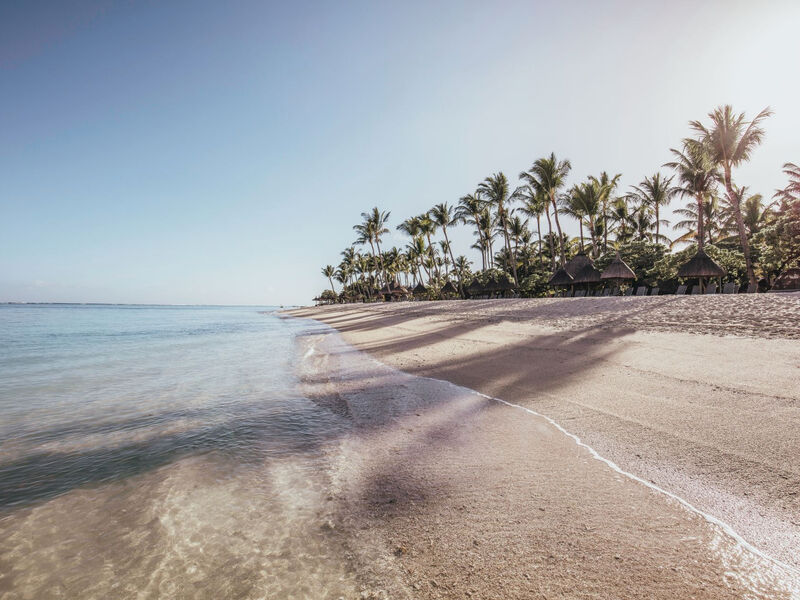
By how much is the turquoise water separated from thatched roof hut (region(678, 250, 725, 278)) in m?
24.3

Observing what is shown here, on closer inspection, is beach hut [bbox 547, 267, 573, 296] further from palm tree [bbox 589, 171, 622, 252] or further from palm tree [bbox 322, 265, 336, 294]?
palm tree [bbox 322, 265, 336, 294]

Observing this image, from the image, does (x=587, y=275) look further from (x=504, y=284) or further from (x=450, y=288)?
(x=450, y=288)

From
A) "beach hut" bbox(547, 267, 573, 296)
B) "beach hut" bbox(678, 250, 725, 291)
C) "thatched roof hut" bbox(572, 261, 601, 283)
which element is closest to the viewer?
"beach hut" bbox(678, 250, 725, 291)

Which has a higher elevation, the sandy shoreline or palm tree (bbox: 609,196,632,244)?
palm tree (bbox: 609,196,632,244)

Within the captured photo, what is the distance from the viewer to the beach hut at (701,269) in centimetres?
2055

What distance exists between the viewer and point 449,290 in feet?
159

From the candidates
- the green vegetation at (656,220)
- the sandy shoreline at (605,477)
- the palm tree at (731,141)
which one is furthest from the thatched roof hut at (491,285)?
the sandy shoreline at (605,477)

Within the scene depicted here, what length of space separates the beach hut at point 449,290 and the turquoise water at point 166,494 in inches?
1657

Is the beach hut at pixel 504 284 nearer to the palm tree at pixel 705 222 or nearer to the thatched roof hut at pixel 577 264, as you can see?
the thatched roof hut at pixel 577 264

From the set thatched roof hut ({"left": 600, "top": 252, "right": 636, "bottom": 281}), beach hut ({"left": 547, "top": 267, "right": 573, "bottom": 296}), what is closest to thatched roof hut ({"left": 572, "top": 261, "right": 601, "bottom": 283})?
beach hut ({"left": 547, "top": 267, "right": 573, "bottom": 296})

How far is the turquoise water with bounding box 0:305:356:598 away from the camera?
6.80 ft

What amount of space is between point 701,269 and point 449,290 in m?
29.8

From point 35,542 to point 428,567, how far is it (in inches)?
109

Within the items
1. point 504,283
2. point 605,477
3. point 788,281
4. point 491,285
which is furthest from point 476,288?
point 605,477
